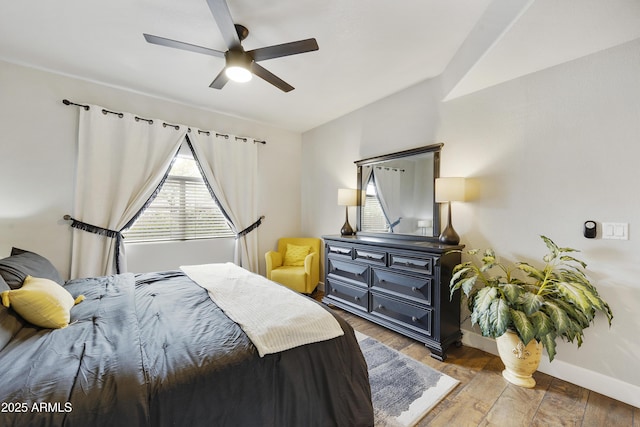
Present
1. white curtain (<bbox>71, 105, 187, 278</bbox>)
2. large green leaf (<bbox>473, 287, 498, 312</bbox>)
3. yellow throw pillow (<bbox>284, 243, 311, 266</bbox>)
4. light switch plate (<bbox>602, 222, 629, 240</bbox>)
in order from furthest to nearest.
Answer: yellow throw pillow (<bbox>284, 243, 311, 266</bbox>), white curtain (<bbox>71, 105, 187, 278</bbox>), large green leaf (<bbox>473, 287, 498, 312</bbox>), light switch plate (<bbox>602, 222, 629, 240</bbox>)

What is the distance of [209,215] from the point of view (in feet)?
12.5

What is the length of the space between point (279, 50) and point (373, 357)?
254cm

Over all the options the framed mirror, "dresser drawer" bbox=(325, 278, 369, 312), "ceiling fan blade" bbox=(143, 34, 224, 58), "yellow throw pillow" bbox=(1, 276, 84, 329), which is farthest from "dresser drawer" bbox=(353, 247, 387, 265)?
"yellow throw pillow" bbox=(1, 276, 84, 329)

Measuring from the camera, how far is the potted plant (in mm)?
1666

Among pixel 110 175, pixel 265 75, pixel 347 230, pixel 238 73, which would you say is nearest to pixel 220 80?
pixel 238 73

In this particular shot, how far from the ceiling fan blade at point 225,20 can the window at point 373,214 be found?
2231mm

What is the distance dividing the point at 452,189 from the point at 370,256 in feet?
3.42

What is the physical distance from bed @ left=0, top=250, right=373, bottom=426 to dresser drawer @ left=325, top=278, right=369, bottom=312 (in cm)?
141

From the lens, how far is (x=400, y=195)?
121 inches

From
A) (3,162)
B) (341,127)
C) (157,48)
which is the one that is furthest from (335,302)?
(3,162)

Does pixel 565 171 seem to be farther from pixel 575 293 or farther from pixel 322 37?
pixel 322 37

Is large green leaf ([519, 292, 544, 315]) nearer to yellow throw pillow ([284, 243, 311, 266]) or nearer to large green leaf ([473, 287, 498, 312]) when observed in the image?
large green leaf ([473, 287, 498, 312])

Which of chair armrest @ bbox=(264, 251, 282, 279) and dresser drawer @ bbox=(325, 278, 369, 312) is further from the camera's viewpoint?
chair armrest @ bbox=(264, 251, 282, 279)

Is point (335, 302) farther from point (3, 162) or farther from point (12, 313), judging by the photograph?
point (3, 162)
